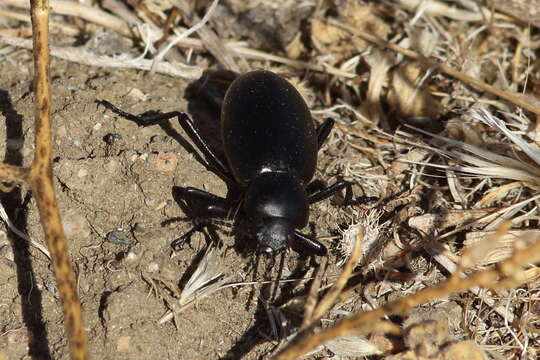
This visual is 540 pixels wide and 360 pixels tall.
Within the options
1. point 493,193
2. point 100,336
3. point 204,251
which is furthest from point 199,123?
point 493,193

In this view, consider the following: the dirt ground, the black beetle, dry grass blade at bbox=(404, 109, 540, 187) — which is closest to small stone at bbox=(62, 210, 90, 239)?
the dirt ground

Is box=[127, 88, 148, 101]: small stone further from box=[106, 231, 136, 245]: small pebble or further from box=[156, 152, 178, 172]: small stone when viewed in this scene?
box=[106, 231, 136, 245]: small pebble

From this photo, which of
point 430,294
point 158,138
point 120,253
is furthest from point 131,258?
point 430,294

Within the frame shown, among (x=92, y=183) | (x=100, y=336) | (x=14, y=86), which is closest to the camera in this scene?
(x=100, y=336)

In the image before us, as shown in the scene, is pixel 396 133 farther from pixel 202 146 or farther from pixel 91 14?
pixel 91 14

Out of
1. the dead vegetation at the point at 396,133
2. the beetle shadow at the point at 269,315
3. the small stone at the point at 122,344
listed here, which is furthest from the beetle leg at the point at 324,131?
the small stone at the point at 122,344

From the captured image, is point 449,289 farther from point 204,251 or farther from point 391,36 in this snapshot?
point 391,36
